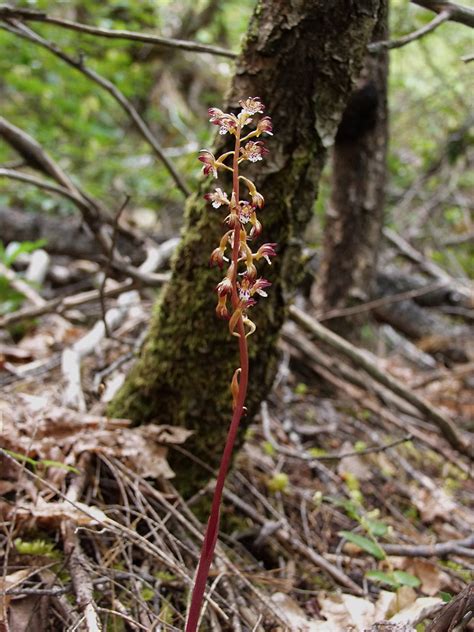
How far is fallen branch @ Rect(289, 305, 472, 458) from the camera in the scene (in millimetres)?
2398

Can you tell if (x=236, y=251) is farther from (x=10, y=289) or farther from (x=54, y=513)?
(x=10, y=289)

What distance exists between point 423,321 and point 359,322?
4.27ft

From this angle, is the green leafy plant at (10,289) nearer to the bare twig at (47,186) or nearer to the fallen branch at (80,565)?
the bare twig at (47,186)

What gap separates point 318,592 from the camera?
5.29 ft

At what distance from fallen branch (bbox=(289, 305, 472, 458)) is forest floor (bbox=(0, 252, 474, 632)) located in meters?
0.18

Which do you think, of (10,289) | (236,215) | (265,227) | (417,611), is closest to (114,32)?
(265,227)

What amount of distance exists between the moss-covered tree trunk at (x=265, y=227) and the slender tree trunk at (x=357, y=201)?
1837 mm

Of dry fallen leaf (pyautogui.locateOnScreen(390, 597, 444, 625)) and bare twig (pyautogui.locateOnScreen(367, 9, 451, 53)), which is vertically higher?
bare twig (pyautogui.locateOnScreen(367, 9, 451, 53))

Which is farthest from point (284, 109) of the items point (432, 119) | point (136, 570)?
point (432, 119)

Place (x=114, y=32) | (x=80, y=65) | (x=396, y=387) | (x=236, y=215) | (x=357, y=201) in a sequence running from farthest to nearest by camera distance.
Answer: (x=357, y=201)
(x=396, y=387)
(x=80, y=65)
(x=114, y=32)
(x=236, y=215)

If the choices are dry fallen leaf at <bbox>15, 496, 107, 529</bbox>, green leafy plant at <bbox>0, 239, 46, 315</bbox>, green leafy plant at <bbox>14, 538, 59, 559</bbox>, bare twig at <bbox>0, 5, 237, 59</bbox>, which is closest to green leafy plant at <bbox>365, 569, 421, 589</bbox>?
dry fallen leaf at <bbox>15, 496, 107, 529</bbox>

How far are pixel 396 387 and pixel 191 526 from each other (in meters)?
1.26

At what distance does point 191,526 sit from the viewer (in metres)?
1.59

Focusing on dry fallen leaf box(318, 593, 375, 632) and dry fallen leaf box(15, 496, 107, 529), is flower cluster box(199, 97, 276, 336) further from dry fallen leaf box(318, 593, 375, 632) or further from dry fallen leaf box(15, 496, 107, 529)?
dry fallen leaf box(318, 593, 375, 632)
